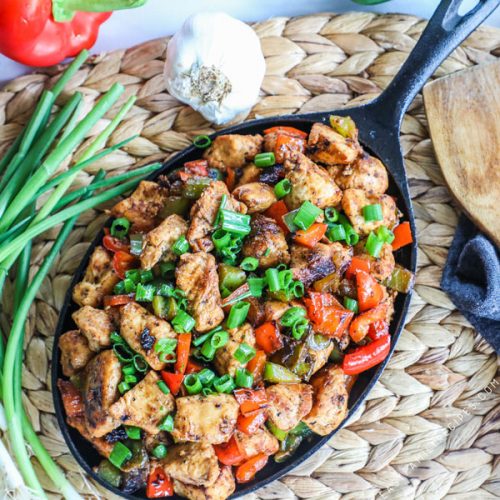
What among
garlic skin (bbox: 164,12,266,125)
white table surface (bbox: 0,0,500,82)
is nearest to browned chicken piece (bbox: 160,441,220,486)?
garlic skin (bbox: 164,12,266,125)

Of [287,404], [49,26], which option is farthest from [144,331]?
[49,26]

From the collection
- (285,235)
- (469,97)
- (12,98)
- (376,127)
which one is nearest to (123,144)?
(12,98)

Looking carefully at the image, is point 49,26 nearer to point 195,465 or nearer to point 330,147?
point 330,147

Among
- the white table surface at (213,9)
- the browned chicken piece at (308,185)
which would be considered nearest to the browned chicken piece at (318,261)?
the browned chicken piece at (308,185)

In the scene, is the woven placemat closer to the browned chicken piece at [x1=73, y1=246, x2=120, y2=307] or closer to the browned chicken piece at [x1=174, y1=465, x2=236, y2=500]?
the browned chicken piece at [x1=73, y1=246, x2=120, y2=307]

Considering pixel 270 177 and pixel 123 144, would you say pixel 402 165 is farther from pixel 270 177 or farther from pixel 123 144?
pixel 123 144

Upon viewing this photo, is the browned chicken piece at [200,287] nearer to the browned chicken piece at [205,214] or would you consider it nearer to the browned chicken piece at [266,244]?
the browned chicken piece at [205,214]
